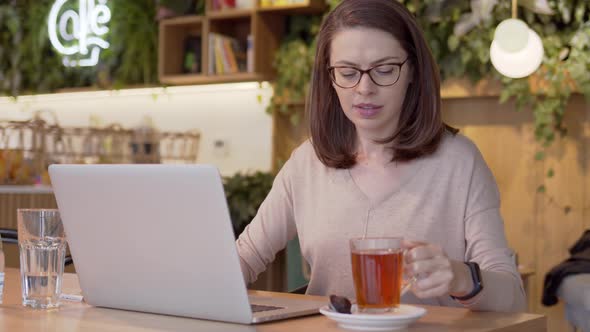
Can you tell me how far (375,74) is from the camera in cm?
171

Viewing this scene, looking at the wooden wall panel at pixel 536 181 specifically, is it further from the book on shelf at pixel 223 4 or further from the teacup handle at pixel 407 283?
the teacup handle at pixel 407 283

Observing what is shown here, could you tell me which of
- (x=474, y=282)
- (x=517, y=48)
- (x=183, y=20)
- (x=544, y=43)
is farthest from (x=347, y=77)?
(x=183, y=20)

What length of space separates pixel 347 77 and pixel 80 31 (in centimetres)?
399

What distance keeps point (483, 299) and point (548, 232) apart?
2658mm

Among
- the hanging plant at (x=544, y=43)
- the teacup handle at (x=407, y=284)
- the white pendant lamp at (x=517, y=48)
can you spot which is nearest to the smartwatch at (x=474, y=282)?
the teacup handle at (x=407, y=284)

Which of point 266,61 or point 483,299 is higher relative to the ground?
point 266,61

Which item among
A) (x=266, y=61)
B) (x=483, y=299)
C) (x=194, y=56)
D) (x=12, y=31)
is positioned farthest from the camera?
(x=12, y=31)

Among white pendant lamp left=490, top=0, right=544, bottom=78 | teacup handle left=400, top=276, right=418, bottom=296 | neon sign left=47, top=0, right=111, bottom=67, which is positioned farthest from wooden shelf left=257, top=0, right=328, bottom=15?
teacup handle left=400, top=276, right=418, bottom=296

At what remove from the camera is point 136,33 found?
204 inches

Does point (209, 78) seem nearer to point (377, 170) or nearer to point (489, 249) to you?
point (377, 170)

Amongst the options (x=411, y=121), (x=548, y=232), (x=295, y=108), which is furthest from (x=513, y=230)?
(x=411, y=121)

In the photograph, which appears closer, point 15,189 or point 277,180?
point 277,180

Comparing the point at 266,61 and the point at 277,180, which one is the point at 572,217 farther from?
the point at 277,180

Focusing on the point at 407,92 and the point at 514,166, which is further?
the point at 514,166
